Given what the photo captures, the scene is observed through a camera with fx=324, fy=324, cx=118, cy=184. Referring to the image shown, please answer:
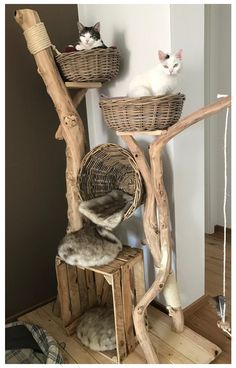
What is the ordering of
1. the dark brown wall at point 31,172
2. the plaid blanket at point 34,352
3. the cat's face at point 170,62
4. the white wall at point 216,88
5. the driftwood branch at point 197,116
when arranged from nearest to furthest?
the driftwood branch at point 197,116
the cat's face at point 170,62
the plaid blanket at point 34,352
the dark brown wall at point 31,172
the white wall at point 216,88

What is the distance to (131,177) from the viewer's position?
5.42ft

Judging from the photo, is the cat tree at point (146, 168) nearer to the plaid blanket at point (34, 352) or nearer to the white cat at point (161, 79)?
the white cat at point (161, 79)

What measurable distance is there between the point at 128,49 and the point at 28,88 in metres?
0.55

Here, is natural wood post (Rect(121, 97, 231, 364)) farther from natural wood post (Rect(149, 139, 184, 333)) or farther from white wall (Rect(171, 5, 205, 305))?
white wall (Rect(171, 5, 205, 305))

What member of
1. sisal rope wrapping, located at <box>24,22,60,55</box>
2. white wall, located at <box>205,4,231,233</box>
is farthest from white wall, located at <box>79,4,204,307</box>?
white wall, located at <box>205,4,231,233</box>

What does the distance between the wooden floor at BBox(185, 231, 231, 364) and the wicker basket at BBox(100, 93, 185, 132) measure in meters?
1.04

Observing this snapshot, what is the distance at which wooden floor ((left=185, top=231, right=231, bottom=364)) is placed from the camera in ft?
4.93

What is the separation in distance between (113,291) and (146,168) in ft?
1.72

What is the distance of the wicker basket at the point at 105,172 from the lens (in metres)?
1.51

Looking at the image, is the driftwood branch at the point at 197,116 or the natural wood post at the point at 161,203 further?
the natural wood post at the point at 161,203

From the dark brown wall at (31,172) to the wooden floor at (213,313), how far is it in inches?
33.3

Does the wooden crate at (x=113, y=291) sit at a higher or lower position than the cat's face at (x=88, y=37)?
lower

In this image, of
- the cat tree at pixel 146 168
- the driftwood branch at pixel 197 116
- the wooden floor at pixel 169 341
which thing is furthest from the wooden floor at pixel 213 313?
the driftwood branch at pixel 197 116

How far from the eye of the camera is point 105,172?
1.65 meters
